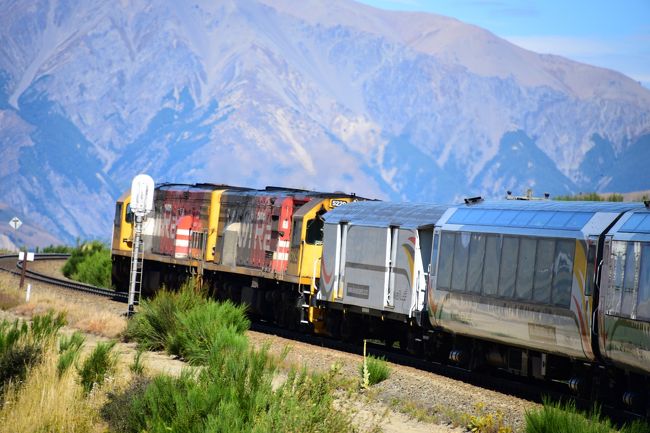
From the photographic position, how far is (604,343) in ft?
55.3

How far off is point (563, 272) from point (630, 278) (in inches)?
68.7

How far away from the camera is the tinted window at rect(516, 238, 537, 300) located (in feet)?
61.9

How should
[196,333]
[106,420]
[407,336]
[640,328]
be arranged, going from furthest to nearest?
[407,336] < [196,333] < [640,328] < [106,420]

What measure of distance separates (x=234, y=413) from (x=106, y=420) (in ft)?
13.3

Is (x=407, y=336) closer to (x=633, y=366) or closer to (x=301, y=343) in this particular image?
(x=301, y=343)

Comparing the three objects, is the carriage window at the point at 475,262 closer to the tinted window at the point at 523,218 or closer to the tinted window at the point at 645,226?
the tinted window at the point at 523,218

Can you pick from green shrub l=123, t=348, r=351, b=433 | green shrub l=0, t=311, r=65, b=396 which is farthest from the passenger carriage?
green shrub l=0, t=311, r=65, b=396

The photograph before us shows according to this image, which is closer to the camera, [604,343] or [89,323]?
[604,343]

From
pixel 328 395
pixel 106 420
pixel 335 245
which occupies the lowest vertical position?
pixel 106 420

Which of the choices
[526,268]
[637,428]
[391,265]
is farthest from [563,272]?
[391,265]

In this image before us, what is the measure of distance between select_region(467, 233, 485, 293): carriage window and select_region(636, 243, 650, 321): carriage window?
13.8ft

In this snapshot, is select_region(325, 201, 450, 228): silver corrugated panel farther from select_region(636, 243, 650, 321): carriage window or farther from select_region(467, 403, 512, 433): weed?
select_region(467, 403, 512, 433): weed

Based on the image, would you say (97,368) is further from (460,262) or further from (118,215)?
(118,215)

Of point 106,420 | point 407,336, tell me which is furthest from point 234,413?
point 407,336
